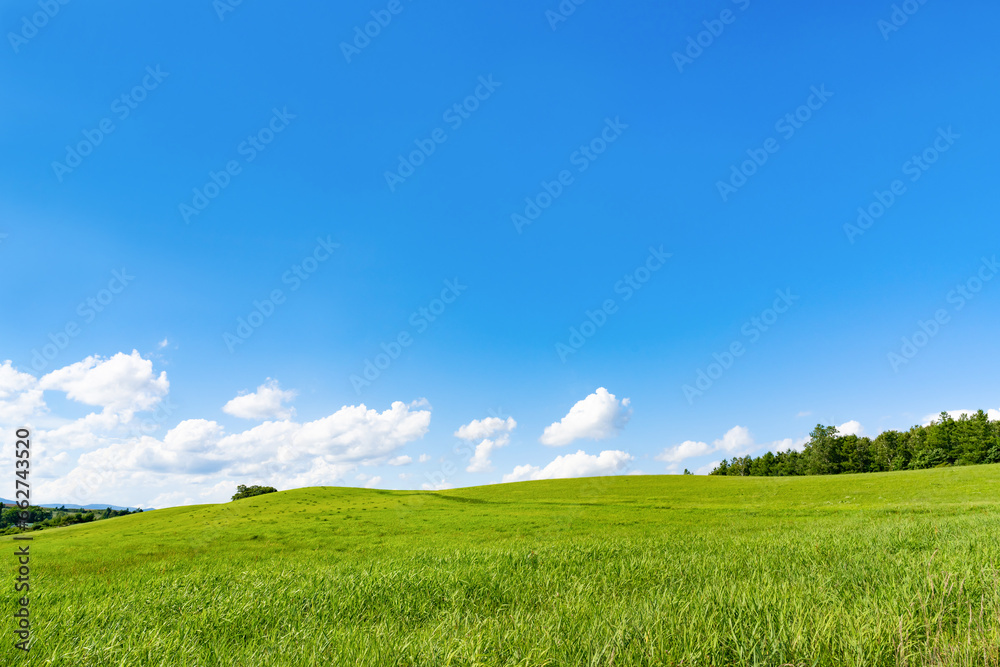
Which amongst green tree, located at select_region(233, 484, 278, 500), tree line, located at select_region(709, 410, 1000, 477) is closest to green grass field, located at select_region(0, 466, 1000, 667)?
green tree, located at select_region(233, 484, 278, 500)

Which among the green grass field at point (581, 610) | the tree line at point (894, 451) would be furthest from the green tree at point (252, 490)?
the tree line at point (894, 451)

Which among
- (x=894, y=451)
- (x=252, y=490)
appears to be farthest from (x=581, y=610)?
(x=894, y=451)

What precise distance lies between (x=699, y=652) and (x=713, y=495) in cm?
5626

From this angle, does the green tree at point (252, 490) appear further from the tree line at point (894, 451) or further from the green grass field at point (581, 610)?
the tree line at point (894, 451)

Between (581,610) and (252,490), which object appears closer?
(581,610)

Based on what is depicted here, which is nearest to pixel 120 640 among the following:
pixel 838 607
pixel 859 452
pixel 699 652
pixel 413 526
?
pixel 699 652

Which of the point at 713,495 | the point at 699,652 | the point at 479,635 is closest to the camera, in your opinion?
the point at 699,652

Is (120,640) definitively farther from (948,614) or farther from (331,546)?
(331,546)

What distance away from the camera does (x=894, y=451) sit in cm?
12006

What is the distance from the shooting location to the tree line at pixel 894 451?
96812 millimetres

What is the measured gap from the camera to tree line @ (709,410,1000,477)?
96812 mm

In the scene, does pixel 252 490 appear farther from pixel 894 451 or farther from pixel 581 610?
pixel 894 451

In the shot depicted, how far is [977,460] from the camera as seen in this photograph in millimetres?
94000

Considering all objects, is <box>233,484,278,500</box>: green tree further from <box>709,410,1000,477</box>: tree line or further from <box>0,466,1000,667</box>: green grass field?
<box>709,410,1000,477</box>: tree line
